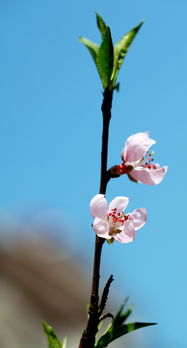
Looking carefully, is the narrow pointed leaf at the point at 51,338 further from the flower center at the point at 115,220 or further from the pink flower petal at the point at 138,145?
the pink flower petal at the point at 138,145

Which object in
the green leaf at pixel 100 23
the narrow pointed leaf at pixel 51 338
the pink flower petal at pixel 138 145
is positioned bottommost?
the narrow pointed leaf at pixel 51 338

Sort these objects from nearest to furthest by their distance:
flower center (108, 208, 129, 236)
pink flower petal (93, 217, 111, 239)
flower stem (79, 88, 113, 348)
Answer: flower stem (79, 88, 113, 348)
pink flower petal (93, 217, 111, 239)
flower center (108, 208, 129, 236)

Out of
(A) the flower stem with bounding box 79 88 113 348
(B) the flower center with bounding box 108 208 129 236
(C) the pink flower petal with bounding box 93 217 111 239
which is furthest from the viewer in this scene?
(B) the flower center with bounding box 108 208 129 236

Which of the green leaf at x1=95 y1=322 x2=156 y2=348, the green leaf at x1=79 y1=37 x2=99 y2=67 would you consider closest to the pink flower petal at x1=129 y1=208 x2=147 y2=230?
the green leaf at x1=95 y1=322 x2=156 y2=348

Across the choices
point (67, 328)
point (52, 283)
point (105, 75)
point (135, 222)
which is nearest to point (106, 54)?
point (105, 75)

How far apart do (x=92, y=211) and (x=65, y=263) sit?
12094mm

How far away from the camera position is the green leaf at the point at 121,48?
51.8 inches

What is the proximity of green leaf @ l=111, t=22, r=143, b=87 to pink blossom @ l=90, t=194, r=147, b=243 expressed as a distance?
1.03ft

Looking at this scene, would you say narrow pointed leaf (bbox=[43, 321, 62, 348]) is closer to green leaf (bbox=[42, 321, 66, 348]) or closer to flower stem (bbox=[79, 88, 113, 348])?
green leaf (bbox=[42, 321, 66, 348])

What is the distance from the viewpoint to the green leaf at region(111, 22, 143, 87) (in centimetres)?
132

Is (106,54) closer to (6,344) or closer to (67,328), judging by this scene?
(6,344)

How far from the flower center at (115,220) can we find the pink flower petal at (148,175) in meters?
0.11

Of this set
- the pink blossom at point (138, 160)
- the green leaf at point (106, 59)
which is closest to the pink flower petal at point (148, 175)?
the pink blossom at point (138, 160)

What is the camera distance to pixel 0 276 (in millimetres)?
10992
